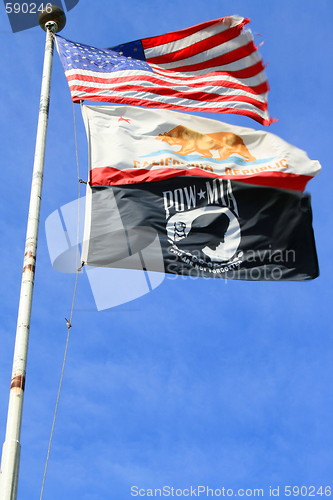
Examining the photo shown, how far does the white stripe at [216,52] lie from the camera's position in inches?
701

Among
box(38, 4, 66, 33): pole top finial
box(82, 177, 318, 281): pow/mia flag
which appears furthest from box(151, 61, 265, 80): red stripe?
box(82, 177, 318, 281): pow/mia flag

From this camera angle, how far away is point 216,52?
59.4 ft

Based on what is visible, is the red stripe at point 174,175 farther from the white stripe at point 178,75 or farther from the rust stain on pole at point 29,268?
the rust stain on pole at point 29,268

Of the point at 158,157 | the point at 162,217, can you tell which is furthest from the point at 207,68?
the point at 162,217

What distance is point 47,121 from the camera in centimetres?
1366

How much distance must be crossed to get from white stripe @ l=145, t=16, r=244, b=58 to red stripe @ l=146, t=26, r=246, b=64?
0.07 metres

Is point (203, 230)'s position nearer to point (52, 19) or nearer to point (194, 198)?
point (194, 198)

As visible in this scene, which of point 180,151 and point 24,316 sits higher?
point 180,151

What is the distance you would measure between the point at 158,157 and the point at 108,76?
2.23m

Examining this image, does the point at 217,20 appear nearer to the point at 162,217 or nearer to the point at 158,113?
the point at 158,113

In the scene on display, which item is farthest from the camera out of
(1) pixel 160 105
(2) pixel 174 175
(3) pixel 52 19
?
(1) pixel 160 105

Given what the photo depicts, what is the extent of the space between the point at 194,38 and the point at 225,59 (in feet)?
2.80

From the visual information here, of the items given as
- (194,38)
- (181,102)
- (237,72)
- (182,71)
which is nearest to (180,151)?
(181,102)

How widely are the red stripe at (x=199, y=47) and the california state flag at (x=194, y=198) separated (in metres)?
1.96
